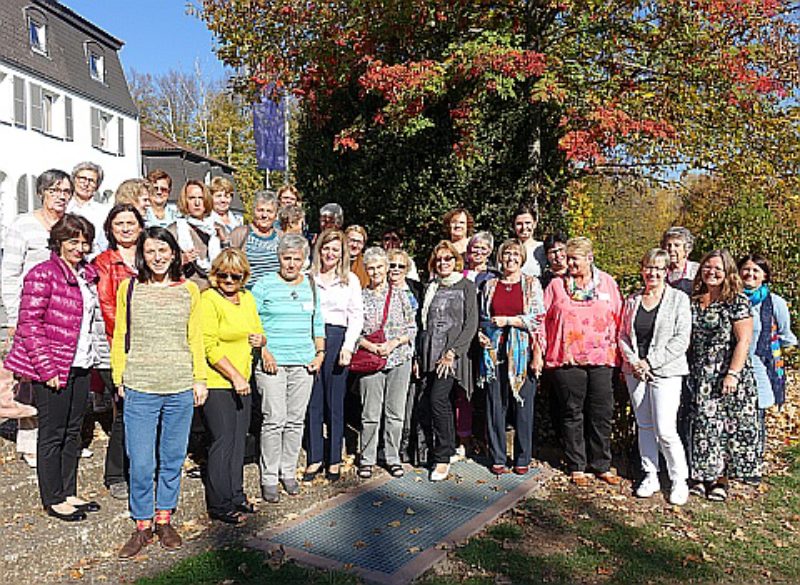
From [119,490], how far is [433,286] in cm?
280

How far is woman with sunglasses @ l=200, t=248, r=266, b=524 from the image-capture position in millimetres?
4930

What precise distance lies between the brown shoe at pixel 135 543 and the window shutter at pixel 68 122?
25.3m

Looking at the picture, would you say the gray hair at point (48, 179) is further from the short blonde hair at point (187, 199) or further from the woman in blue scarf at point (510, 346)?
the woman in blue scarf at point (510, 346)

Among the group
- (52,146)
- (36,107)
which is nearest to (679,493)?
(36,107)

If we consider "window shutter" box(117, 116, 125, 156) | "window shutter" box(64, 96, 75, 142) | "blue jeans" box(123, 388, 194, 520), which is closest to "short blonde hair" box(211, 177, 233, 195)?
"blue jeans" box(123, 388, 194, 520)

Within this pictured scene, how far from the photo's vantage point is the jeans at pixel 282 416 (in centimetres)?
548

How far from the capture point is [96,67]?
30.0 meters

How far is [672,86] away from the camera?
328 inches

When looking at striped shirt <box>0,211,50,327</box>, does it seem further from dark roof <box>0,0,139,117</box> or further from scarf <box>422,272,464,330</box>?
dark roof <box>0,0,139,117</box>

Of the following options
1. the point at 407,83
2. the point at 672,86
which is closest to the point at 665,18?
the point at 672,86

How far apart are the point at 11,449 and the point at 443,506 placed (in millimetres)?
3372

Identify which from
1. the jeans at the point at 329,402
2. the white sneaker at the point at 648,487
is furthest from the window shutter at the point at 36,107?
the white sneaker at the point at 648,487

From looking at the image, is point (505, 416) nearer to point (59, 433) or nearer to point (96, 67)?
point (59, 433)

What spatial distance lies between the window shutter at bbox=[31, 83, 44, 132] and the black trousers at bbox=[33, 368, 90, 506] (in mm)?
22778
